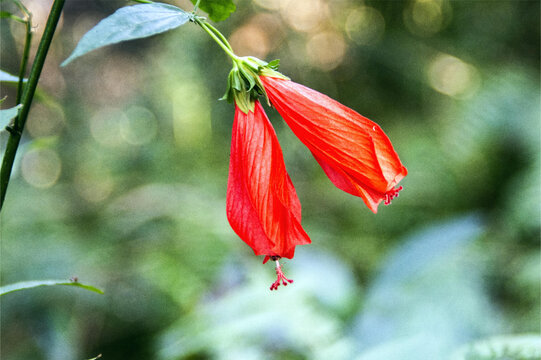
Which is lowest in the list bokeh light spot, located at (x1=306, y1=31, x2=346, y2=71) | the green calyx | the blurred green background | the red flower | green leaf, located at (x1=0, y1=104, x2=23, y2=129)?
green leaf, located at (x1=0, y1=104, x2=23, y2=129)

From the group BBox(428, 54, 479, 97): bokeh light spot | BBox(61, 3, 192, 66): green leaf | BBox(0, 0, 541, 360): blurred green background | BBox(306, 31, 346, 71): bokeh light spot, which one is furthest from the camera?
BBox(306, 31, 346, 71): bokeh light spot

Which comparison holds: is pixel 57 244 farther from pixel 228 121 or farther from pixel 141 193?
pixel 228 121

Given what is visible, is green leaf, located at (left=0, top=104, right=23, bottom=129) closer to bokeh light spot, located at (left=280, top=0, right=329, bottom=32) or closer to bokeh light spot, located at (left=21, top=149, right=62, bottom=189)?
bokeh light spot, located at (left=21, top=149, right=62, bottom=189)

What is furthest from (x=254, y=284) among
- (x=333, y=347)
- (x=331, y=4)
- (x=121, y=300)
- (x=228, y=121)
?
(x=331, y=4)

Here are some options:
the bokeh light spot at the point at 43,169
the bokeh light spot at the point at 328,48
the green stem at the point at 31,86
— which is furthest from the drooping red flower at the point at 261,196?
the bokeh light spot at the point at 328,48


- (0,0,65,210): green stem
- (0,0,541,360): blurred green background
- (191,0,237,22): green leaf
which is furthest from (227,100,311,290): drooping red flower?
(0,0,541,360): blurred green background

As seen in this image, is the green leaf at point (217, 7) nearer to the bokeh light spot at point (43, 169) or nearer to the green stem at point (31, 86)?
the green stem at point (31, 86)

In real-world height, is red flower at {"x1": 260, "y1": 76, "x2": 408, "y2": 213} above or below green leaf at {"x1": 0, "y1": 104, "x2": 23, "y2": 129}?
above
